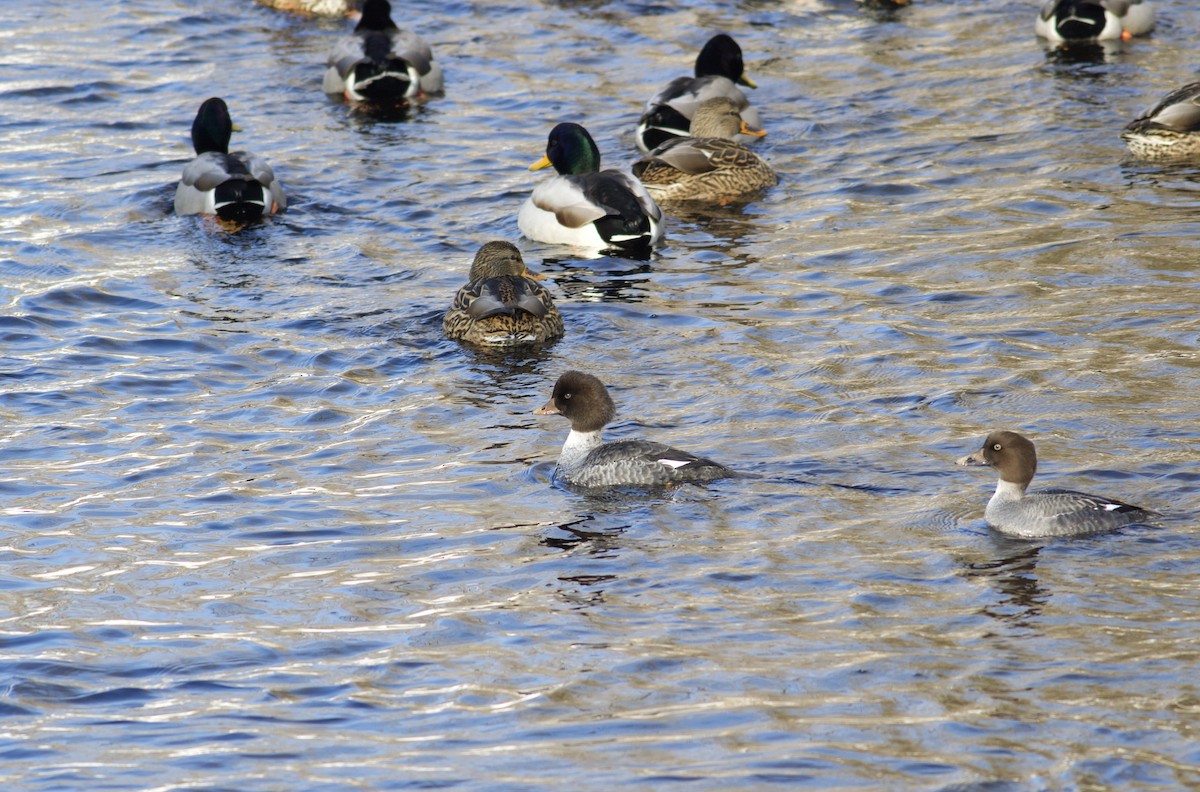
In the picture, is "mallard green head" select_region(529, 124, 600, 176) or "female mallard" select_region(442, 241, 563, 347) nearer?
"female mallard" select_region(442, 241, 563, 347)

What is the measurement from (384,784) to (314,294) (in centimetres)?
769

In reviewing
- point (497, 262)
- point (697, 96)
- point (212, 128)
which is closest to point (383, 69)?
point (212, 128)

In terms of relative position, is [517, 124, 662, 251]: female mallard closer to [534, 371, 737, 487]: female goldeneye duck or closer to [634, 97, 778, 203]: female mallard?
[634, 97, 778, 203]: female mallard

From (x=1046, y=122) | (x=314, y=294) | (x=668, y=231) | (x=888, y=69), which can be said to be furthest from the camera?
(x=888, y=69)

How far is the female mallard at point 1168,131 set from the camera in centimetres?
1565

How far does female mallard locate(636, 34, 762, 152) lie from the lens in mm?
17938

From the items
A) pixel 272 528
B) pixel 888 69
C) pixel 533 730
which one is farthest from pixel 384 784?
pixel 888 69

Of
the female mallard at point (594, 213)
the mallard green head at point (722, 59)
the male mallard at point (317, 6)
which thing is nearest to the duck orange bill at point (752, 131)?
the mallard green head at point (722, 59)

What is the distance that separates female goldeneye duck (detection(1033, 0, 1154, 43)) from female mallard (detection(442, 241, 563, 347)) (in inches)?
393

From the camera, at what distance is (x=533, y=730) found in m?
6.86

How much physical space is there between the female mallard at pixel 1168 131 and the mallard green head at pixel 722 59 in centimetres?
472

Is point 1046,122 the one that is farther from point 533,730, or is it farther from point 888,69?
point 533,730

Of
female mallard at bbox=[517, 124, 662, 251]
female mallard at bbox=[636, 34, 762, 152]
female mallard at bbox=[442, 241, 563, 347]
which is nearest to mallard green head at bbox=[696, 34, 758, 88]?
female mallard at bbox=[636, 34, 762, 152]

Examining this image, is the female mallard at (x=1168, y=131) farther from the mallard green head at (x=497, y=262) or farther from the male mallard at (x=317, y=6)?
the male mallard at (x=317, y=6)
